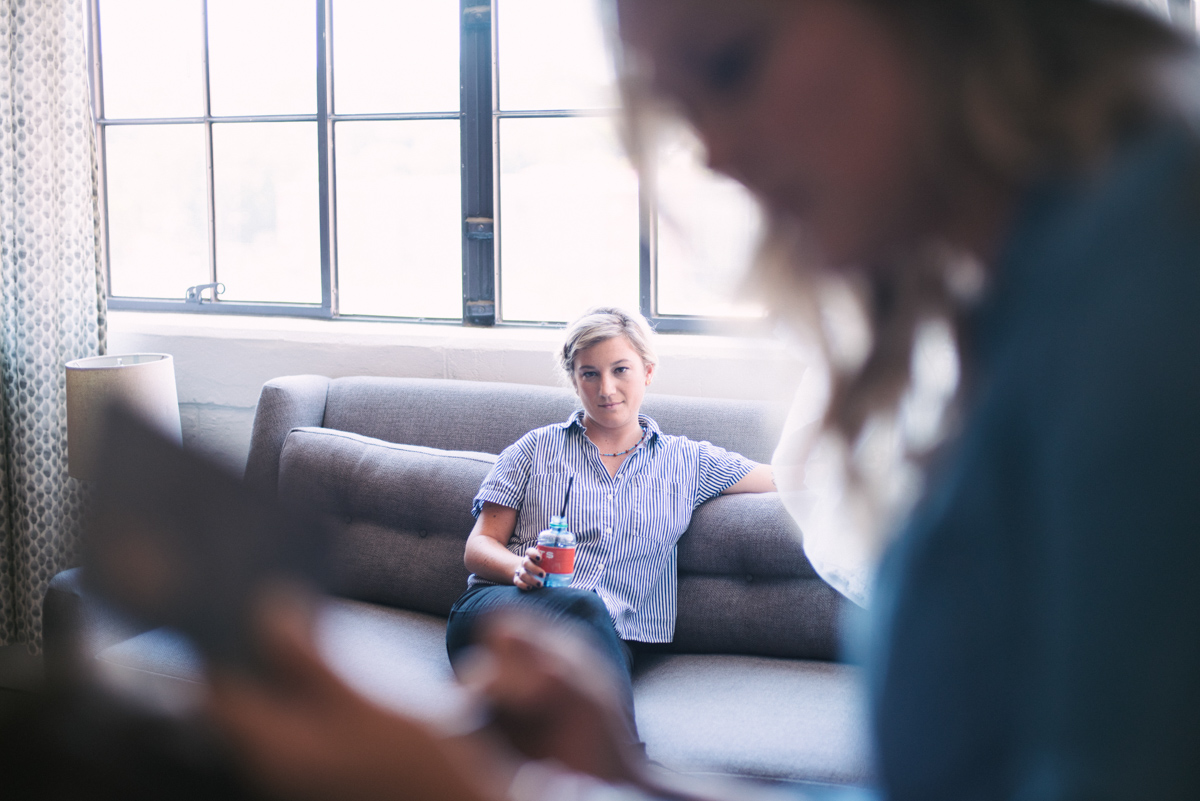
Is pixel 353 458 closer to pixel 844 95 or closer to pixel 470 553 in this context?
pixel 470 553

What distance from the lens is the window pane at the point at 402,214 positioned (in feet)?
10.2

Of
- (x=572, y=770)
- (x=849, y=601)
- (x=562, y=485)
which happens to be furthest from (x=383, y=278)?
(x=572, y=770)

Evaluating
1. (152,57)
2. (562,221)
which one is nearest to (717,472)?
(562,221)

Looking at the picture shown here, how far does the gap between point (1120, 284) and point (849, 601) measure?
1816 mm

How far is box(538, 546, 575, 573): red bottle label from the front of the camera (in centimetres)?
195

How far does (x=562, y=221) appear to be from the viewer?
9.98 ft

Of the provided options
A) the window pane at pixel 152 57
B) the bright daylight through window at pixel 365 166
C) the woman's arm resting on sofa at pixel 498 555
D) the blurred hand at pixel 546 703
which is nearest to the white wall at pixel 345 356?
the bright daylight through window at pixel 365 166

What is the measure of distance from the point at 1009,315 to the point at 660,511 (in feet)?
6.10

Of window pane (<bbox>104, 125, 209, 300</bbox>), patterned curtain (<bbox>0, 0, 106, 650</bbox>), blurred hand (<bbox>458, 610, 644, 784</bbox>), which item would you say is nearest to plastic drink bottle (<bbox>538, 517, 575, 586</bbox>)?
blurred hand (<bbox>458, 610, 644, 784</bbox>)

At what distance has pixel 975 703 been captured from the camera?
404 mm

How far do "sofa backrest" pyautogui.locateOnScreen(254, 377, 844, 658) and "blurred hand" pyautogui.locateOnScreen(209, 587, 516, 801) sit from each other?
5.34 ft

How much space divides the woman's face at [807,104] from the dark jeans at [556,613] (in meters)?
1.52

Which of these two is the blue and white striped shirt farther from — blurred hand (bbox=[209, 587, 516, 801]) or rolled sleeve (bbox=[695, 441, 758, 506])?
blurred hand (bbox=[209, 587, 516, 801])

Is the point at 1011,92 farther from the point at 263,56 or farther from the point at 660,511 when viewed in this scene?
the point at 263,56
